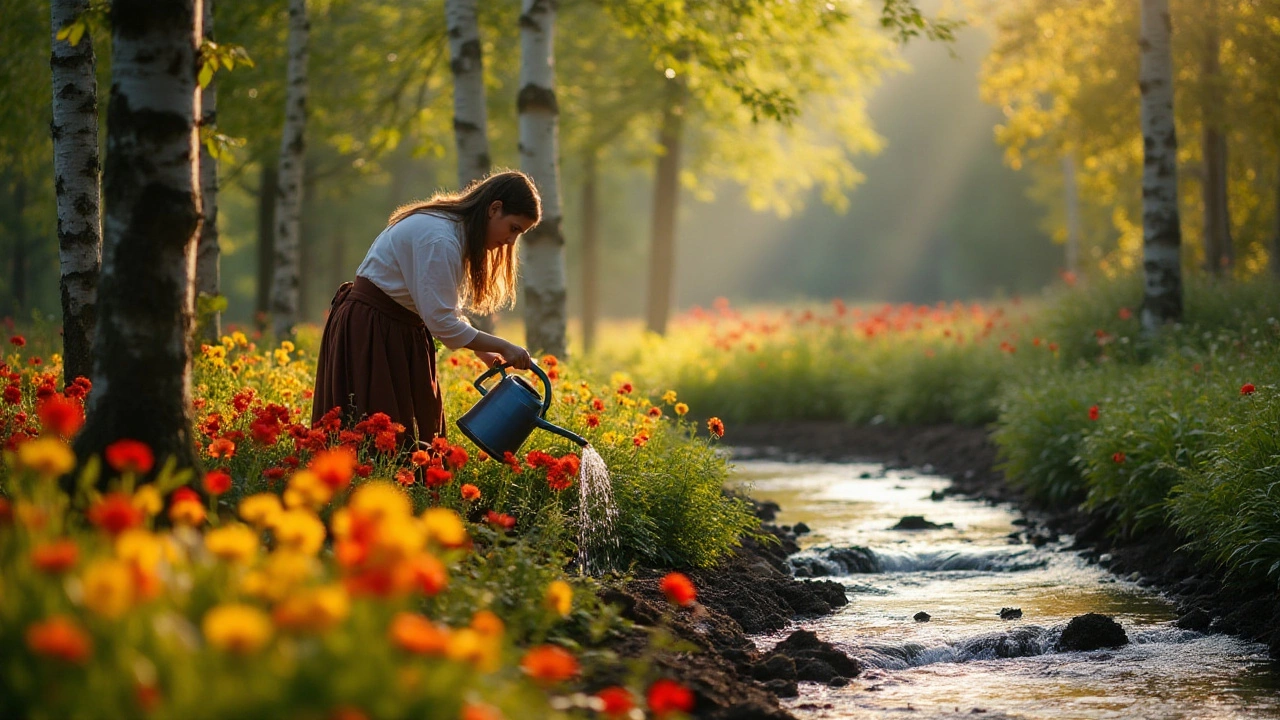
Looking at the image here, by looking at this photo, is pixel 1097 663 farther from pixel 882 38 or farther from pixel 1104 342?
pixel 882 38

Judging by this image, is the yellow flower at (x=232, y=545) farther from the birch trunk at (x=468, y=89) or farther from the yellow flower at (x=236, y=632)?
the birch trunk at (x=468, y=89)

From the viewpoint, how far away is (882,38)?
1545 centimetres


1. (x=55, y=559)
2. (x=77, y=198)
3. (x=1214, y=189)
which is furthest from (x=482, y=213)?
(x=1214, y=189)

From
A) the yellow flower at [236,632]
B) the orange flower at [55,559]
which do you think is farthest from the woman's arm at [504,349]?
the yellow flower at [236,632]

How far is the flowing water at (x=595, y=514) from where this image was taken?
4.94m

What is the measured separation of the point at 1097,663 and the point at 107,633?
3.76 metres

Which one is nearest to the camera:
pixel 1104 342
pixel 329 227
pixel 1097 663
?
pixel 1097 663

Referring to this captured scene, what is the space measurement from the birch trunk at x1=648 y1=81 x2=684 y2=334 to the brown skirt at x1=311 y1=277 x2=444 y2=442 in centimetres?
1213

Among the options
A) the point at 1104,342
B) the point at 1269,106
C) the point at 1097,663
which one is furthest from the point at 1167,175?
the point at 1097,663

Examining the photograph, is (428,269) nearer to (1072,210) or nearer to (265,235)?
(265,235)

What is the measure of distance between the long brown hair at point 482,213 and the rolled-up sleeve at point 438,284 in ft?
0.49

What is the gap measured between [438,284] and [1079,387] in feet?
18.0

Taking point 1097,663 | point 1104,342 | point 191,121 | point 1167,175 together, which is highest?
point 1167,175

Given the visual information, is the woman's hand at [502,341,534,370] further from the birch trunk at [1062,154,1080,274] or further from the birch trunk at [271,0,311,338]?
the birch trunk at [1062,154,1080,274]
